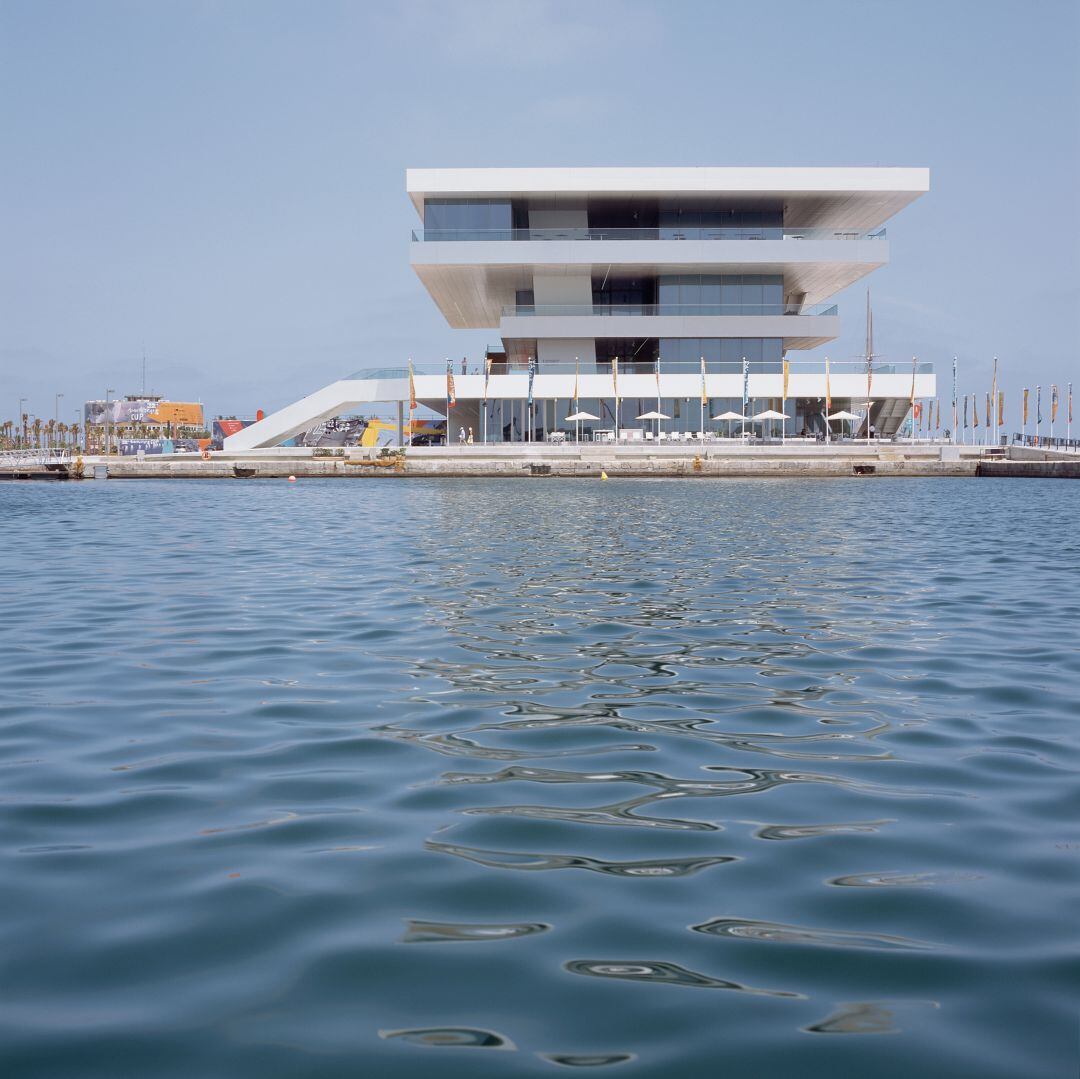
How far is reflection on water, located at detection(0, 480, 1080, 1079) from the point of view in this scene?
270 cm

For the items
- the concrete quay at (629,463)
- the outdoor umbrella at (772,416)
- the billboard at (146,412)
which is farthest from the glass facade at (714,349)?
the billboard at (146,412)

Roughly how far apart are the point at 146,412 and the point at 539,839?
17790 centimetres

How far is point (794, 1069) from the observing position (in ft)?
8.28

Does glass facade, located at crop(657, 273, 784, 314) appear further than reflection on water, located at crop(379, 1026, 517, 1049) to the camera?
Yes

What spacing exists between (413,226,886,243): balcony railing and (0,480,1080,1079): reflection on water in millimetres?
44829

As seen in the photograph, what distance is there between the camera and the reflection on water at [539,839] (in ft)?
8.85

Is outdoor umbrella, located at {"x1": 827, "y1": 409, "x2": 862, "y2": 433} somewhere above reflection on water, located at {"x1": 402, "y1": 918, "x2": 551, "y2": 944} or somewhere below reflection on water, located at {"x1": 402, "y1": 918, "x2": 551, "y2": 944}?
above

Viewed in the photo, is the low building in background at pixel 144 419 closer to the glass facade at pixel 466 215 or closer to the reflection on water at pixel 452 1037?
the glass facade at pixel 466 215

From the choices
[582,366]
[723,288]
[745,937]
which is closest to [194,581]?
[745,937]

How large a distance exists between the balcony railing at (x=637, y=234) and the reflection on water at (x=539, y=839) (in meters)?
44.8

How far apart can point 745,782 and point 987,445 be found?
54098 mm

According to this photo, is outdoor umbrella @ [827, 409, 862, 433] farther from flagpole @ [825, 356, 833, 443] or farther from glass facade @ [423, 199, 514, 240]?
glass facade @ [423, 199, 514, 240]

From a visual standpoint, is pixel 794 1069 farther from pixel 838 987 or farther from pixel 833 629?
pixel 833 629

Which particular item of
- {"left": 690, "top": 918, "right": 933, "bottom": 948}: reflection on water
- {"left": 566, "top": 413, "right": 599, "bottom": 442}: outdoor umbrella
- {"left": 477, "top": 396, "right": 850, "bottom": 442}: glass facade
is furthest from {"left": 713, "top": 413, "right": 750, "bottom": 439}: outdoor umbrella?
{"left": 690, "top": 918, "right": 933, "bottom": 948}: reflection on water
